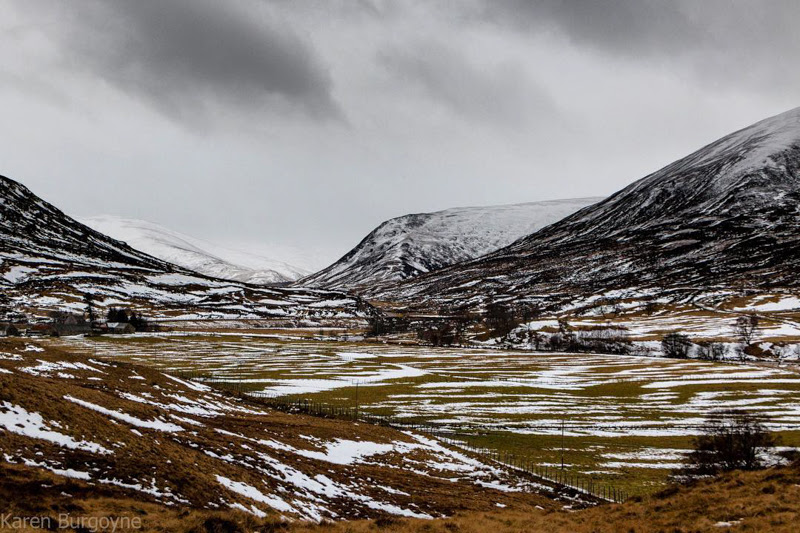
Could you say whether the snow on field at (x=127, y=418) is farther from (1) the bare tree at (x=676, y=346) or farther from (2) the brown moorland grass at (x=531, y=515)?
(1) the bare tree at (x=676, y=346)

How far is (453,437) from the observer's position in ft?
201

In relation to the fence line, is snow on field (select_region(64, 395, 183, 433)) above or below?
above

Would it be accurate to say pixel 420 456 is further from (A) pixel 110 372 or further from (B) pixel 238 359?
(B) pixel 238 359

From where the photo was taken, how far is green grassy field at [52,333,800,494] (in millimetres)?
56875

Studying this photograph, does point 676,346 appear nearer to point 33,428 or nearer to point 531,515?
point 531,515

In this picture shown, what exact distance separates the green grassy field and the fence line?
154 cm

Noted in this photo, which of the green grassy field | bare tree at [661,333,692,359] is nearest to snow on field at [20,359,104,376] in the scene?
the green grassy field

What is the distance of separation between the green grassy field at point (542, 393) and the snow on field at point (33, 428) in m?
39.8

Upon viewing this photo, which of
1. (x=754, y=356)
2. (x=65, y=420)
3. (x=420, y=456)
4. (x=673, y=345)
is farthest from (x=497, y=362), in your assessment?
(x=65, y=420)

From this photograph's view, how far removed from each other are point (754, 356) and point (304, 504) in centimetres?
15087

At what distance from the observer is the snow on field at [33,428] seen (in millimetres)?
24438

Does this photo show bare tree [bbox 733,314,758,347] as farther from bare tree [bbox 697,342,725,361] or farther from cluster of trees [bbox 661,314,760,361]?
bare tree [bbox 697,342,725,361]

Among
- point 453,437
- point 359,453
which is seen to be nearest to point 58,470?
point 359,453

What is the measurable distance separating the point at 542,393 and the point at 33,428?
85.2m
